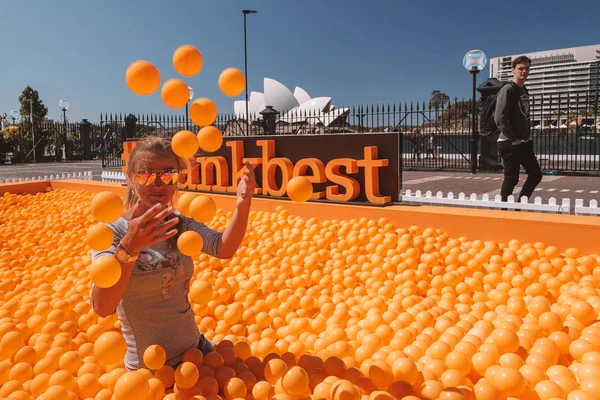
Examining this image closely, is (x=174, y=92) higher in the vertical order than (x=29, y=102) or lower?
lower

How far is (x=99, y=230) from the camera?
1.70 meters

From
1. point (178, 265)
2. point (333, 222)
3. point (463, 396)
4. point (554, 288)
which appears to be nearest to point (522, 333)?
point (463, 396)

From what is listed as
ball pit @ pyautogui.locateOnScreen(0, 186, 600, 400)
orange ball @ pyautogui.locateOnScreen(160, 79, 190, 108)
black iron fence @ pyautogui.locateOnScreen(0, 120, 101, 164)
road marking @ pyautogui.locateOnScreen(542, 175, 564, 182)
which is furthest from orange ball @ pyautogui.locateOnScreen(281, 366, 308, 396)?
black iron fence @ pyautogui.locateOnScreen(0, 120, 101, 164)

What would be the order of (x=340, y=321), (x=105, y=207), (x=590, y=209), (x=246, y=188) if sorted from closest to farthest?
(x=105, y=207) → (x=246, y=188) → (x=340, y=321) → (x=590, y=209)

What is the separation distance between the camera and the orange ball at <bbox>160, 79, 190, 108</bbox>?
84.5 inches

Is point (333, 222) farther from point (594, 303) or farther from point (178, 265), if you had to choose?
point (178, 265)

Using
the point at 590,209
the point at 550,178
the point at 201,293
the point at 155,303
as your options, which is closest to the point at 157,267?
the point at 155,303

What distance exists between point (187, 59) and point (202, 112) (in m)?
0.27

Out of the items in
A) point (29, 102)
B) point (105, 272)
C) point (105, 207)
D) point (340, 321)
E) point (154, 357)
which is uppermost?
point (29, 102)

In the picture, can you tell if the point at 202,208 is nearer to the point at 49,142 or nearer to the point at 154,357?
the point at 154,357

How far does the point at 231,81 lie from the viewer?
2.34 metres

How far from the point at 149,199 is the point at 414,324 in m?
1.92

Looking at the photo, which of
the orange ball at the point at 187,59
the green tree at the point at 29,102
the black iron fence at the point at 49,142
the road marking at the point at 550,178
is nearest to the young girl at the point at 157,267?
the orange ball at the point at 187,59

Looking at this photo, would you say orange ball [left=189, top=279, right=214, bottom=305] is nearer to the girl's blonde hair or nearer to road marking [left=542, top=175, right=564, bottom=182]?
the girl's blonde hair
